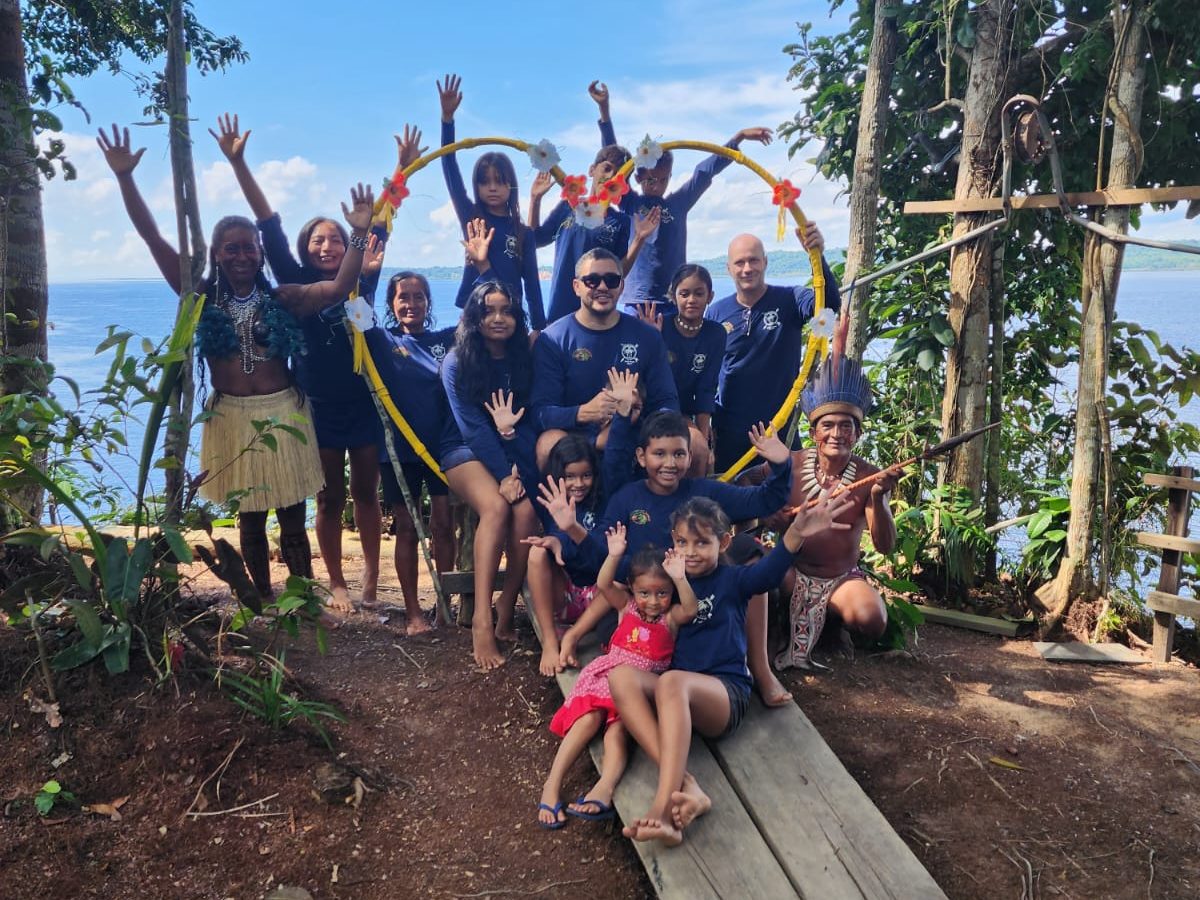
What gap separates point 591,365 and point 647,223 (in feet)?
3.46

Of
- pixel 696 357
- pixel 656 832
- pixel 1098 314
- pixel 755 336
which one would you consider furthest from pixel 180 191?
pixel 1098 314

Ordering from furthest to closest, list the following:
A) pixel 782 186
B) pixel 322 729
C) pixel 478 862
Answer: pixel 782 186, pixel 322 729, pixel 478 862

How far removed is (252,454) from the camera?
4.18 meters

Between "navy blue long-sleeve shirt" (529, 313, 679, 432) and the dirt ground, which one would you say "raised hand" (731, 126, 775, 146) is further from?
the dirt ground

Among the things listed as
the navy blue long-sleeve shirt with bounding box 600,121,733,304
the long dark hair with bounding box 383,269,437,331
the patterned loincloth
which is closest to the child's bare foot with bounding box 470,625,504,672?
the patterned loincloth

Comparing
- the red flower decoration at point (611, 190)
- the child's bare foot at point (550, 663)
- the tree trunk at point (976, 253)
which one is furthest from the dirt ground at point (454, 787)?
the red flower decoration at point (611, 190)

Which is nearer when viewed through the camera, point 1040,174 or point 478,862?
point 478,862

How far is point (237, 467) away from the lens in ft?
13.7

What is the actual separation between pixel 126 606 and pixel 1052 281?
557cm

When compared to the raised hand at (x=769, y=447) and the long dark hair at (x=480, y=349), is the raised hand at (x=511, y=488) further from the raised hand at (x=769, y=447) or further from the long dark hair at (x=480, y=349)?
the raised hand at (x=769, y=447)

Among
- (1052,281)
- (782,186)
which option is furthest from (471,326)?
(1052,281)

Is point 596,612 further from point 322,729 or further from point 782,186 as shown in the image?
point 782,186

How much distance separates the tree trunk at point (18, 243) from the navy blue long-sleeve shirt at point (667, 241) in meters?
2.83

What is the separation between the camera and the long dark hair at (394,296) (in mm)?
4387
